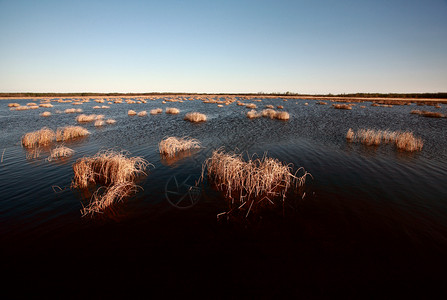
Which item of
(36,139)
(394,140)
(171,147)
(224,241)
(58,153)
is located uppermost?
(394,140)

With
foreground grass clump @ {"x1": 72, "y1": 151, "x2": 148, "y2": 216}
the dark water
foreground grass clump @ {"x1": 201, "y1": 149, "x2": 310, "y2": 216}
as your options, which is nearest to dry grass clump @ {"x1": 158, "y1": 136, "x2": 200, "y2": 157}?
the dark water

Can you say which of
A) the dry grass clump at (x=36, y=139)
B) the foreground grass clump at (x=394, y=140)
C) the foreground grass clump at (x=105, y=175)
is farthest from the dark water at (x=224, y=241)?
the dry grass clump at (x=36, y=139)

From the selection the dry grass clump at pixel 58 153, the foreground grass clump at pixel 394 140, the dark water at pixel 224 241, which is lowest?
the dark water at pixel 224 241

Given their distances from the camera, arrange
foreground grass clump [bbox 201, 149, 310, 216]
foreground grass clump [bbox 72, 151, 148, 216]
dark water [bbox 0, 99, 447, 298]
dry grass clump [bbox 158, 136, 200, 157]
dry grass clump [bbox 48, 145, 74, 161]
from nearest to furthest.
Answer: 1. dark water [bbox 0, 99, 447, 298]
2. foreground grass clump [bbox 201, 149, 310, 216]
3. foreground grass clump [bbox 72, 151, 148, 216]
4. dry grass clump [bbox 48, 145, 74, 161]
5. dry grass clump [bbox 158, 136, 200, 157]

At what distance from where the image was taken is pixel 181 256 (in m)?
5.18

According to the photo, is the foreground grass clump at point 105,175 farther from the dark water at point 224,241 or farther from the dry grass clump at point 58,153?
the dry grass clump at point 58,153

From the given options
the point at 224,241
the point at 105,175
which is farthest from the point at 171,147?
the point at 224,241

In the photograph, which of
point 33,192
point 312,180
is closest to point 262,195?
point 312,180

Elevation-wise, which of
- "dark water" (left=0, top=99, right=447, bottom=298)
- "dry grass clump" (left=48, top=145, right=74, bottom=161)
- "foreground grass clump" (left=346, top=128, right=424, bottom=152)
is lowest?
"dark water" (left=0, top=99, right=447, bottom=298)

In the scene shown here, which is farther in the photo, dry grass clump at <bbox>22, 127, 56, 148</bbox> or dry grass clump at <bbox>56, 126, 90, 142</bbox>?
dry grass clump at <bbox>56, 126, 90, 142</bbox>

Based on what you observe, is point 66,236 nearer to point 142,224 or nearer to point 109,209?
point 109,209

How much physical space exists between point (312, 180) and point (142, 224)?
28.0 ft

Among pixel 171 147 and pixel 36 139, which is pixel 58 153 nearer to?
pixel 36 139

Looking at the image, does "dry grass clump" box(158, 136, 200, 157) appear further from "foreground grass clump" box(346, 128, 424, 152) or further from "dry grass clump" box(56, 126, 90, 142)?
"foreground grass clump" box(346, 128, 424, 152)
